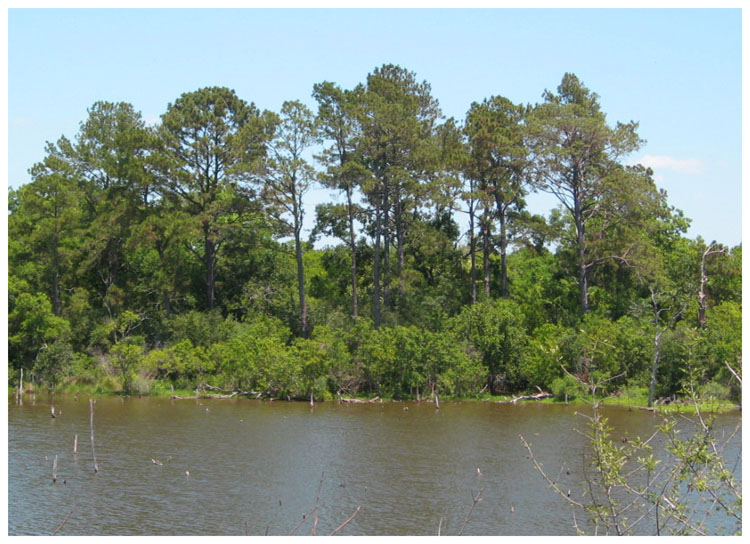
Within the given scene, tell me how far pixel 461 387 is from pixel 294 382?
23.3 ft

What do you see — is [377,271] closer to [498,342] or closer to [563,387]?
[498,342]

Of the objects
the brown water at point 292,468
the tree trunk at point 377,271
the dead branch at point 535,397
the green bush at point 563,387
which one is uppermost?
the tree trunk at point 377,271

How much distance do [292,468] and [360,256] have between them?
2407 cm

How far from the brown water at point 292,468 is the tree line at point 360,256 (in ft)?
12.4

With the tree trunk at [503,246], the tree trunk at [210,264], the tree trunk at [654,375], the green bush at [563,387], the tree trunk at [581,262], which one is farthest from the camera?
the tree trunk at [210,264]

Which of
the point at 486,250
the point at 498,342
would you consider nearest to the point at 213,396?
the point at 498,342

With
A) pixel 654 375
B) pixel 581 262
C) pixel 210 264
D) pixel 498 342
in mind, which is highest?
pixel 210 264

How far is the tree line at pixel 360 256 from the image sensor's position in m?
39.4

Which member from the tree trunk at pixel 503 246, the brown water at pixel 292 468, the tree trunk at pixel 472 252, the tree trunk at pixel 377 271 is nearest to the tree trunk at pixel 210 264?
the tree trunk at pixel 377 271

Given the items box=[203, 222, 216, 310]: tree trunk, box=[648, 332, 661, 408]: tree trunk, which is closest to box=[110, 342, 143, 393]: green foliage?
box=[203, 222, 216, 310]: tree trunk

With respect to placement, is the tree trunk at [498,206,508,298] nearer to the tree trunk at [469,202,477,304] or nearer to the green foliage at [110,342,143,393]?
the tree trunk at [469,202,477,304]

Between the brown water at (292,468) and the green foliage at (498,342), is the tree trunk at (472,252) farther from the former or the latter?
the brown water at (292,468)

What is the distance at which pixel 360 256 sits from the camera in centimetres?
4822

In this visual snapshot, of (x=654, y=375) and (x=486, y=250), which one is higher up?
(x=486, y=250)
